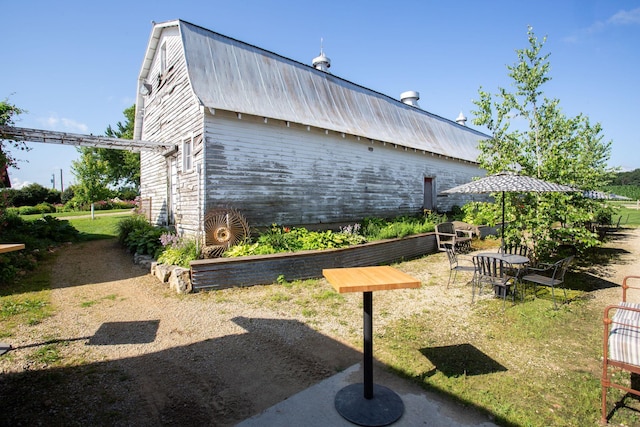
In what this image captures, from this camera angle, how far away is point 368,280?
2941 mm

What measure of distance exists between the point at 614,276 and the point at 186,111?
1257 cm

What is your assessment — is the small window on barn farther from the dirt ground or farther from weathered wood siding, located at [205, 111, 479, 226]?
the dirt ground

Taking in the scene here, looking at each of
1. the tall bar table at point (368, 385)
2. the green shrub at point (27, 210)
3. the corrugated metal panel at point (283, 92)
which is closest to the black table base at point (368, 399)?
the tall bar table at point (368, 385)

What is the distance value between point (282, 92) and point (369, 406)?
9752 millimetres

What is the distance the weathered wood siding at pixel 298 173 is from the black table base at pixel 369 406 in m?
6.71

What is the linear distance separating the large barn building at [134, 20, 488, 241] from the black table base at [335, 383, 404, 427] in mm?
6643

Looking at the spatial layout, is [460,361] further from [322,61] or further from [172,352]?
[322,61]

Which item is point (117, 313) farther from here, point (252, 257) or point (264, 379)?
point (264, 379)

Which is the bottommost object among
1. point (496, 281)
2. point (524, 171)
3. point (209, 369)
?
point (209, 369)

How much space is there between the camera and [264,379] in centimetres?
Result: 357

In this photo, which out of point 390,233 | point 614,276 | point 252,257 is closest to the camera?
point 252,257

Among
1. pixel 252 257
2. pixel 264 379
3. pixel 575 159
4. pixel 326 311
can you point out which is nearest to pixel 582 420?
pixel 264 379

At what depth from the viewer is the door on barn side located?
15.5 m

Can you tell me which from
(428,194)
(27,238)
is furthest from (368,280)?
(428,194)
